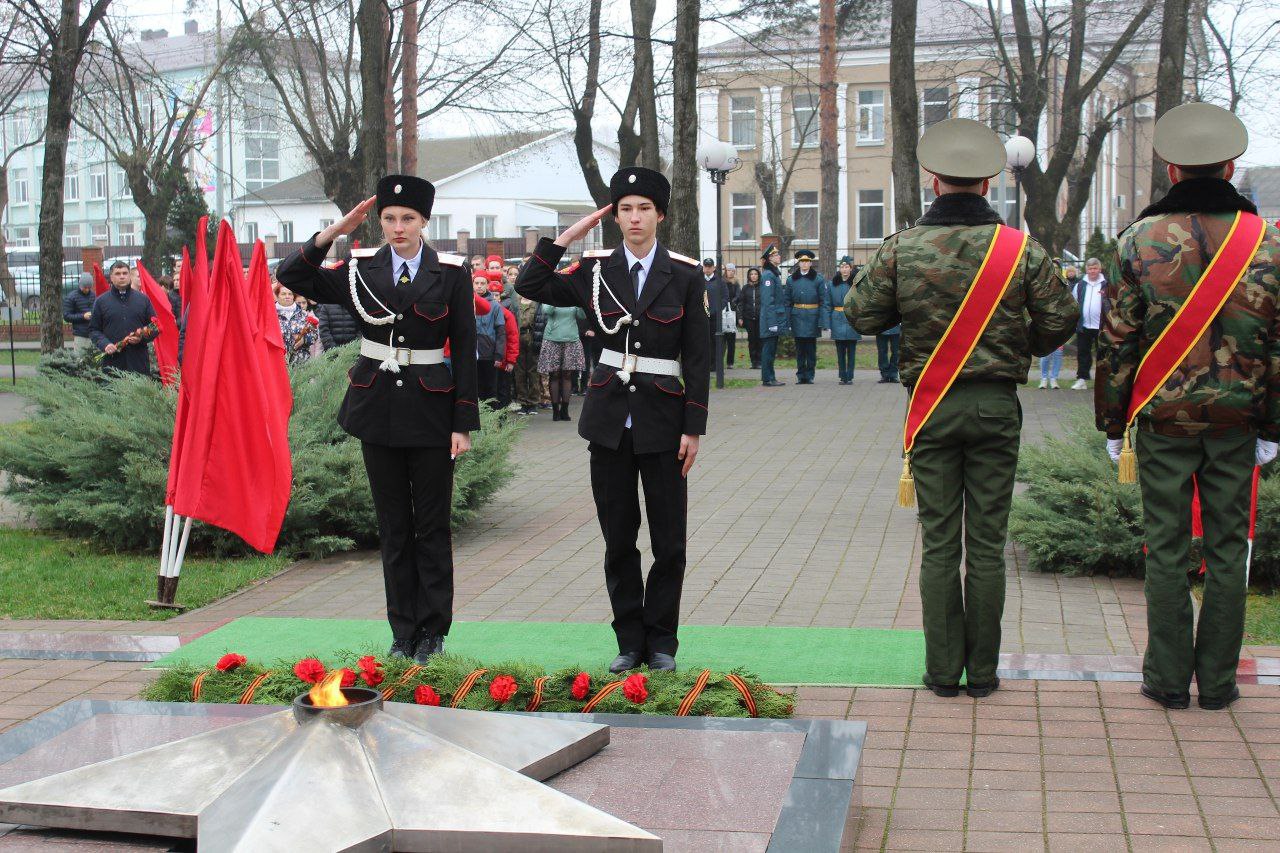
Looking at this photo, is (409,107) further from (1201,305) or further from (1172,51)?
(1201,305)

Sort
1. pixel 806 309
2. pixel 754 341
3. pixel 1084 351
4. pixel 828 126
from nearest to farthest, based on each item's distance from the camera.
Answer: pixel 1084 351, pixel 806 309, pixel 754 341, pixel 828 126

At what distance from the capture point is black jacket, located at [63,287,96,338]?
703 inches

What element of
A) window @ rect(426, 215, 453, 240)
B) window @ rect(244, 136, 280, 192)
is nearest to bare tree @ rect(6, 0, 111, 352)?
window @ rect(426, 215, 453, 240)

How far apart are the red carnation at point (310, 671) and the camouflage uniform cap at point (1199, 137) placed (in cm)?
339

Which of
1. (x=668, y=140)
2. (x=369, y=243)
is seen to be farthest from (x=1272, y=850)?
(x=668, y=140)

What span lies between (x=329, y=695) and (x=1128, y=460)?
3.07m

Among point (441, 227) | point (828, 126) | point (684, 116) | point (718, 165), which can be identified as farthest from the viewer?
point (441, 227)

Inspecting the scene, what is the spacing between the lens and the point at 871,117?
5416 centimetres

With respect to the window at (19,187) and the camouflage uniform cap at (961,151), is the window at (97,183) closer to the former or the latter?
the window at (19,187)

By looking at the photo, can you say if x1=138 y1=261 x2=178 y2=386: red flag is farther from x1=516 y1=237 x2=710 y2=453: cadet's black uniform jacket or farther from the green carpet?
x1=516 y1=237 x2=710 y2=453: cadet's black uniform jacket

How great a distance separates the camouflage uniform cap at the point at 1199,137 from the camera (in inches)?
199

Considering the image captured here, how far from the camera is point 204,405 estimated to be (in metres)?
7.23

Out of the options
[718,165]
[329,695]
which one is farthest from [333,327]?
[329,695]

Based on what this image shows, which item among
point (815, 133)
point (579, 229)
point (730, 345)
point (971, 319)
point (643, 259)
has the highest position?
point (815, 133)
